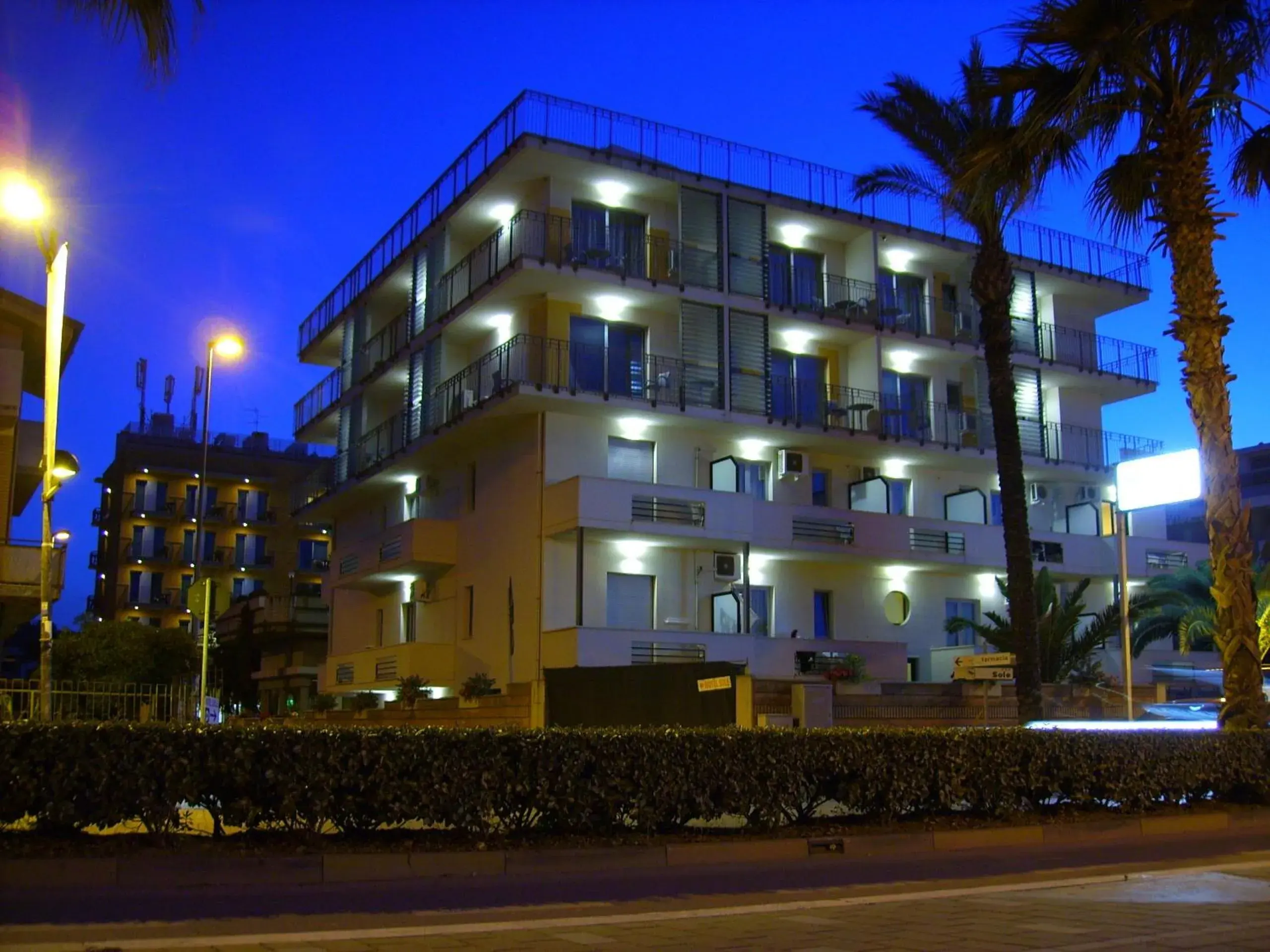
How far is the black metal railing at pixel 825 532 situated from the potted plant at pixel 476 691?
342 inches

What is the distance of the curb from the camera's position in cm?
948

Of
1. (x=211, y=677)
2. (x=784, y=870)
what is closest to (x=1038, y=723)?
(x=784, y=870)

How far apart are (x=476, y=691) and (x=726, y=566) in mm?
6975

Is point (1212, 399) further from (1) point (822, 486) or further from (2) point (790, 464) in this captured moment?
(1) point (822, 486)

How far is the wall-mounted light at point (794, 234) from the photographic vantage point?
34531 mm

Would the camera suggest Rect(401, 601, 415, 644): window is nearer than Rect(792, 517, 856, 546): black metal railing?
No

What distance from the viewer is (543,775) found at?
36.7 ft

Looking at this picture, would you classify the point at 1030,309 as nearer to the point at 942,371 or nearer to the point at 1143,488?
the point at 942,371

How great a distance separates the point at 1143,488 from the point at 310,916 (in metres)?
15.9

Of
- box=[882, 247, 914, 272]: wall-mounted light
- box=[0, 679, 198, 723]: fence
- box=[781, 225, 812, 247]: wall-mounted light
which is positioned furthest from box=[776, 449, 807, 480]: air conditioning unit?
box=[0, 679, 198, 723]: fence

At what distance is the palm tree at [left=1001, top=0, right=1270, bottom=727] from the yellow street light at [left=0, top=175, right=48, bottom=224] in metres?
12.1

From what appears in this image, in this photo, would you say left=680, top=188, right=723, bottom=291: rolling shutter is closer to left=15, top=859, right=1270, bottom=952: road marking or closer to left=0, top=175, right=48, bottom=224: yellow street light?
left=0, top=175, right=48, bottom=224: yellow street light

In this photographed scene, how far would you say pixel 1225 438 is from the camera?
54.6 feet

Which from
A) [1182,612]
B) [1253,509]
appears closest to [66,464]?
[1182,612]
